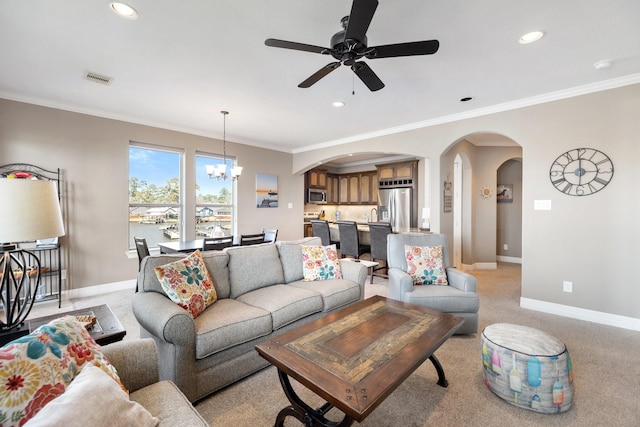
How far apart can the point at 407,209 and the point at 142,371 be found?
19.9 ft

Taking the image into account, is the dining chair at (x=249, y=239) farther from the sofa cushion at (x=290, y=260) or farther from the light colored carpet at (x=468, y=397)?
the light colored carpet at (x=468, y=397)

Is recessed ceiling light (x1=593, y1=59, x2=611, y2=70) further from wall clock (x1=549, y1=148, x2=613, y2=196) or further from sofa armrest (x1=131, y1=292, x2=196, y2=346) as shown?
sofa armrest (x1=131, y1=292, x2=196, y2=346)

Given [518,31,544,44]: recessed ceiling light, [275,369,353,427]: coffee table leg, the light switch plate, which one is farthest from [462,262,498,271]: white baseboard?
[275,369,353,427]: coffee table leg

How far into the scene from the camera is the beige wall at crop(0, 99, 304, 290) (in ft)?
12.0

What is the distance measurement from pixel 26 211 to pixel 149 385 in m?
1.07

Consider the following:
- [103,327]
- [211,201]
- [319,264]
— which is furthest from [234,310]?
[211,201]

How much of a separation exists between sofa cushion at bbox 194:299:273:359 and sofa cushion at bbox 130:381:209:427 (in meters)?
0.47

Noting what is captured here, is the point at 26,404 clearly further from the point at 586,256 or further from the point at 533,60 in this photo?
the point at 586,256

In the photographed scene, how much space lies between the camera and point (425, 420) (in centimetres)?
173

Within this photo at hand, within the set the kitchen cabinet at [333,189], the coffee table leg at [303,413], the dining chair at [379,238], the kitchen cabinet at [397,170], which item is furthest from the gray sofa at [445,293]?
the kitchen cabinet at [333,189]

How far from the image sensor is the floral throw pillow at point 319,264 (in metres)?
3.07

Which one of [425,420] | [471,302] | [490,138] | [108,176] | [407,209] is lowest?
[425,420]

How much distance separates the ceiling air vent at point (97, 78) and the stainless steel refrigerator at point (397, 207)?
5454 millimetres

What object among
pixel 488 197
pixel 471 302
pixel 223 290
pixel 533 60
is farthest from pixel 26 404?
pixel 488 197
